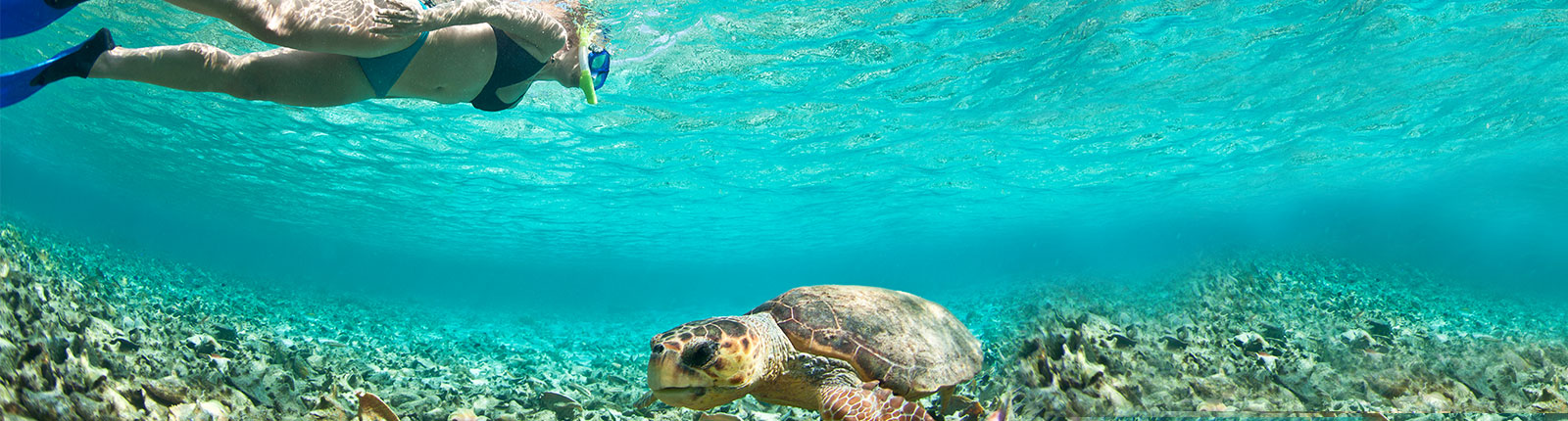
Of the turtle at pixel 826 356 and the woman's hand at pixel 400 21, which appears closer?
the turtle at pixel 826 356

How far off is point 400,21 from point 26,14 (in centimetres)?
131

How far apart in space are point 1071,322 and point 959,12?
7.58m

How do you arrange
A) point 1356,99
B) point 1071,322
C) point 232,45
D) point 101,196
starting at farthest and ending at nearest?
point 101,196 < point 1356,99 < point 232,45 < point 1071,322

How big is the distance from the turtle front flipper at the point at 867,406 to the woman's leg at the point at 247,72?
2996mm

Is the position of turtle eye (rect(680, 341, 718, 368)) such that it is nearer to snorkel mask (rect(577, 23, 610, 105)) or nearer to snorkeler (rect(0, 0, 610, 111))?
snorkel mask (rect(577, 23, 610, 105))

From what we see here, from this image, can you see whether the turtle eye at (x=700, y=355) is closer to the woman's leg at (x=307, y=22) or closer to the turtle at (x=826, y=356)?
the turtle at (x=826, y=356)

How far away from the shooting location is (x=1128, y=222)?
4988 cm

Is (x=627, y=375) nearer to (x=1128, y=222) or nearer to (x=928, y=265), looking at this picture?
(x=1128, y=222)

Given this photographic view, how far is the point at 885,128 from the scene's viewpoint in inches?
715

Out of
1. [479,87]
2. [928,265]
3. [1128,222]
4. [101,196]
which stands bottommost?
[928,265]

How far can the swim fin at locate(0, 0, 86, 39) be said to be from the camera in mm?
2364

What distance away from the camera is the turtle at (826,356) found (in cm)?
268

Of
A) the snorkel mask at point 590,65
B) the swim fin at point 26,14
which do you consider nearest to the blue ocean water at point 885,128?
the snorkel mask at point 590,65

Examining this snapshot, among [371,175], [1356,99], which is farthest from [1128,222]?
[371,175]
